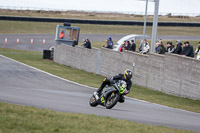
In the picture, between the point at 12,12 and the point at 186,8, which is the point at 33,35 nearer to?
the point at 12,12

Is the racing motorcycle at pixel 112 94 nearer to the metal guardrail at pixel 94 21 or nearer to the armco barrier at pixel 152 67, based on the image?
the armco barrier at pixel 152 67

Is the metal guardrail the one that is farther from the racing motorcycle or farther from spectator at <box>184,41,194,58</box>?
the racing motorcycle

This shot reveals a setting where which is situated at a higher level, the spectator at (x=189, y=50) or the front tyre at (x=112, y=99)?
the spectator at (x=189, y=50)

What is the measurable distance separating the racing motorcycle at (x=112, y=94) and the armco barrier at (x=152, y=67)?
21.0 feet

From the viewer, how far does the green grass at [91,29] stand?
5819 cm

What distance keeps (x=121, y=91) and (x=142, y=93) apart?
7519 mm

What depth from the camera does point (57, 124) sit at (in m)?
9.15

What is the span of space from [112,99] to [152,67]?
30.9 ft

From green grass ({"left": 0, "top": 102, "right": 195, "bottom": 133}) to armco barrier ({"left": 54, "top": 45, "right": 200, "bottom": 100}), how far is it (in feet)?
30.7

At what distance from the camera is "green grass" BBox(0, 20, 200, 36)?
2291 inches

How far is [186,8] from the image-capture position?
75250mm

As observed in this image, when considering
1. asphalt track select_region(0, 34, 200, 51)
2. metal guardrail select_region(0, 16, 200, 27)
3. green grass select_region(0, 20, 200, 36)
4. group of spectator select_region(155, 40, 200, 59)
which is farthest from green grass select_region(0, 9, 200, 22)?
group of spectator select_region(155, 40, 200, 59)

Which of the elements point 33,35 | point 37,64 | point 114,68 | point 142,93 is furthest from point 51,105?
point 33,35

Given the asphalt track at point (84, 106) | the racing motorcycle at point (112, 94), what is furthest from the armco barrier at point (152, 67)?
the racing motorcycle at point (112, 94)
